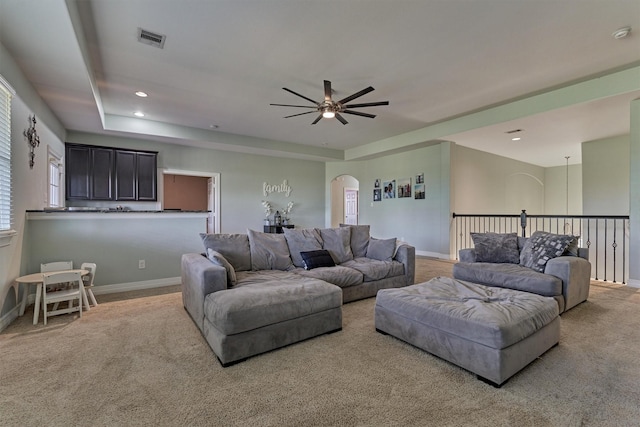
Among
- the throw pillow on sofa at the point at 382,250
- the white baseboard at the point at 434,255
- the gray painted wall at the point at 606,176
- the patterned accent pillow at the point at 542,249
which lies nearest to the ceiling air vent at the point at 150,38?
the throw pillow on sofa at the point at 382,250

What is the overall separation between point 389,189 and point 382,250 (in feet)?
13.6

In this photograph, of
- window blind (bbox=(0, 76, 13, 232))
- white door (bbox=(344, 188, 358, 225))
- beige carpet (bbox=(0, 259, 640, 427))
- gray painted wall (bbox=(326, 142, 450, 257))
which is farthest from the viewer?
white door (bbox=(344, 188, 358, 225))

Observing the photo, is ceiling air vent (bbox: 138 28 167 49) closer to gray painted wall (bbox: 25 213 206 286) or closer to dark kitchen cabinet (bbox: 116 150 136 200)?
gray painted wall (bbox: 25 213 206 286)

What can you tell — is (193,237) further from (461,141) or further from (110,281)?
(461,141)

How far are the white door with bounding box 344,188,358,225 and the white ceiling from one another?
4.91m

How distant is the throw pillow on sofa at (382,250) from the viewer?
4.07m

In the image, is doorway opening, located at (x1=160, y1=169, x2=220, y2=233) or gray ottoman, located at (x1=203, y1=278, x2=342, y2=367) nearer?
gray ottoman, located at (x1=203, y1=278, x2=342, y2=367)

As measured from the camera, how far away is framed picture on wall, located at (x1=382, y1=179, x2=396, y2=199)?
25.8 feet

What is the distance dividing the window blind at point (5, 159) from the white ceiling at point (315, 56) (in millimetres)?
413

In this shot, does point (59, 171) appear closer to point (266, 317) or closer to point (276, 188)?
point (276, 188)

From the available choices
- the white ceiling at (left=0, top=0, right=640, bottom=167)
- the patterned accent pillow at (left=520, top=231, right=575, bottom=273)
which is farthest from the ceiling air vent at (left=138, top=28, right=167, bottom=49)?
the patterned accent pillow at (left=520, top=231, right=575, bottom=273)

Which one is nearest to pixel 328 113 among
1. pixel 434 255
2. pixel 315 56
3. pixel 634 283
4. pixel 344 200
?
pixel 315 56

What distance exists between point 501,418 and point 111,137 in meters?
7.14

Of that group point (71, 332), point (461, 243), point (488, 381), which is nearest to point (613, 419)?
point (488, 381)
